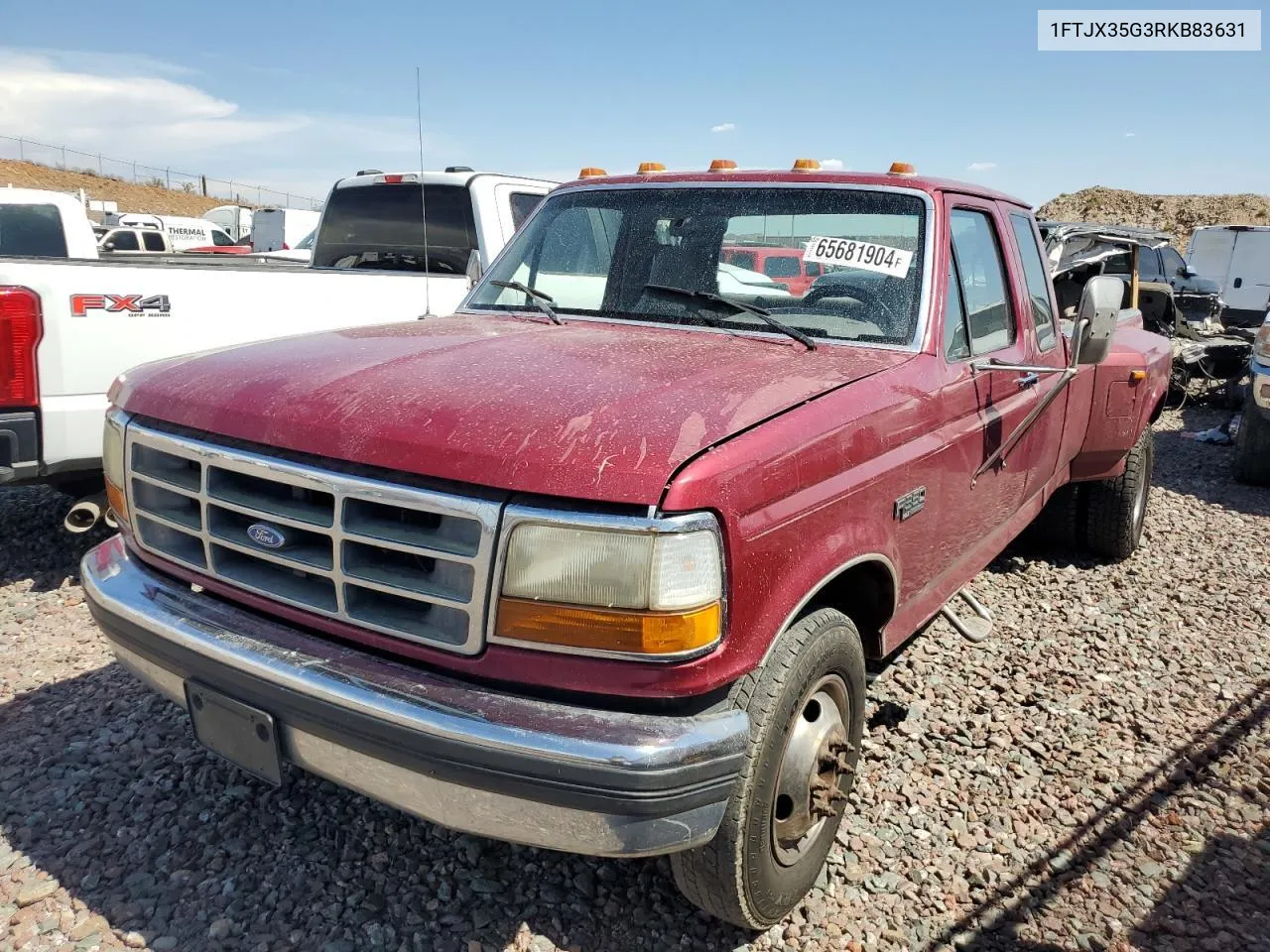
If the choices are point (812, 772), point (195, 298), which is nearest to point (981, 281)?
point (812, 772)

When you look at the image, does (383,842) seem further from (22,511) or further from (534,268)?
(22,511)

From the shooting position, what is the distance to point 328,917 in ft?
8.39

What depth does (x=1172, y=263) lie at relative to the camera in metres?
15.8

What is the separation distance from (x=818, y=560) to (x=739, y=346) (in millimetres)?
884

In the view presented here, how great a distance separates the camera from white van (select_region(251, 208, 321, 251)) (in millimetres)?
20156

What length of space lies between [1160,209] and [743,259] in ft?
140

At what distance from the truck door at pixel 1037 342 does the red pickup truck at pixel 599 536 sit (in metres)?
0.49

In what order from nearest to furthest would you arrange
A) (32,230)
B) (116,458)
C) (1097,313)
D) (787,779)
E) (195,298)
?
(787,779), (116,458), (1097,313), (195,298), (32,230)

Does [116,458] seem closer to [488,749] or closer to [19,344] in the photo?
[488,749]

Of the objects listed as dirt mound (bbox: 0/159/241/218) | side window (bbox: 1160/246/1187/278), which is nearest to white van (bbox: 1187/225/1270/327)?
side window (bbox: 1160/246/1187/278)

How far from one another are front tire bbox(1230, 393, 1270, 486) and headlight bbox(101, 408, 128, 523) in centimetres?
820

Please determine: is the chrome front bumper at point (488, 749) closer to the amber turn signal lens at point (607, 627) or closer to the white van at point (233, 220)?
the amber turn signal lens at point (607, 627)

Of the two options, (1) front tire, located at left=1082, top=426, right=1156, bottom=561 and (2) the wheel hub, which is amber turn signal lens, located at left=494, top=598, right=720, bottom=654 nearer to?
(2) the wheel hub

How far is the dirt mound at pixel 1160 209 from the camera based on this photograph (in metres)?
37.0
